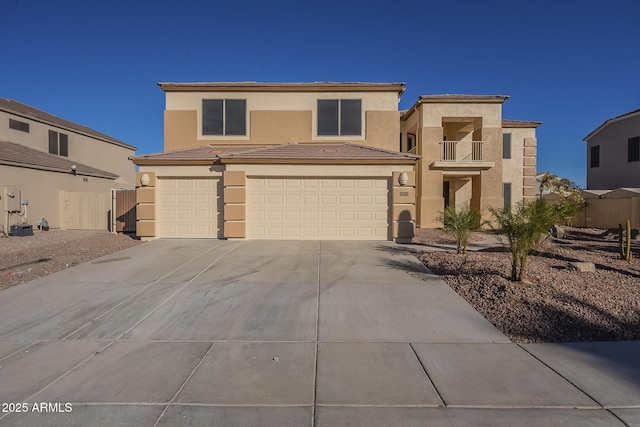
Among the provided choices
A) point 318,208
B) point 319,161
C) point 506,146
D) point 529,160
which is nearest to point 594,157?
point 529,160

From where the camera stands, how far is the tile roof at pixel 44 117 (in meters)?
20.9

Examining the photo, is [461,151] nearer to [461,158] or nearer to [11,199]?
[461,158]

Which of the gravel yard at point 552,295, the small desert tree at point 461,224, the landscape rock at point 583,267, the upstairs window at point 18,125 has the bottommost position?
the gravel yard at point 552,295

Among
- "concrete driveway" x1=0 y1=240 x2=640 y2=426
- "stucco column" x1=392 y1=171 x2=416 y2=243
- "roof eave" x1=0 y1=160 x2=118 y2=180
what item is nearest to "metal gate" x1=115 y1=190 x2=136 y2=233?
"roof eave" x1=0 y1=160 x2=118 y2=180

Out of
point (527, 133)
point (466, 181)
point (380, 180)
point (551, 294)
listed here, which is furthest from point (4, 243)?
point (527, 133)

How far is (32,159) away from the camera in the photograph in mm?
18891

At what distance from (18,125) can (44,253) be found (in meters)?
14.3

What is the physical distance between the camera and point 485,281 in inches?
288

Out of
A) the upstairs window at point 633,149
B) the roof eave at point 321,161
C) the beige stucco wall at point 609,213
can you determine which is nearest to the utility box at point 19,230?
the roof eave at point 321,161

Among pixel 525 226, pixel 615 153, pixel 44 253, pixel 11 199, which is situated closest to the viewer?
pixel 525 226

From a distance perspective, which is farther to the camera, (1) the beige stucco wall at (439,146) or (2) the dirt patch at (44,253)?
(1) the beige stucco wall at (439,146)

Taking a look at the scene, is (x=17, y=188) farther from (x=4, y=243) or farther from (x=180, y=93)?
(x=180, y=93)

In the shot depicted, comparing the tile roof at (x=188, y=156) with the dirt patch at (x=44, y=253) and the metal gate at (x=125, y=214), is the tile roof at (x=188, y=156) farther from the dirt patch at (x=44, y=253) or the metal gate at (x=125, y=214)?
the metal gate at (x=125, y=214)

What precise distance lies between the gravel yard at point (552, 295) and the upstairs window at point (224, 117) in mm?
10550
